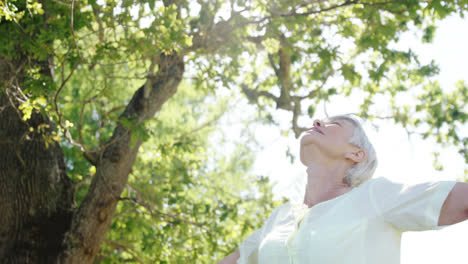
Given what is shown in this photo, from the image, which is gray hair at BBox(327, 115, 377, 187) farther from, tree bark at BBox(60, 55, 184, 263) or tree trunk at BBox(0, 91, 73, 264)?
tree trunk at BBox(0, 91, 73, 264)

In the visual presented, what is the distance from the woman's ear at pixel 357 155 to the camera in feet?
6.36

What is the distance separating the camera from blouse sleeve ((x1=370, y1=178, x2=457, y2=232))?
1362 millimetres

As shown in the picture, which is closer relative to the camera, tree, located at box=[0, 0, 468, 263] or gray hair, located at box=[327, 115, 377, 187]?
gray hair, located at box=[327, 115, 377, 187]

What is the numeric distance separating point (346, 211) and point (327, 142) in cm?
39

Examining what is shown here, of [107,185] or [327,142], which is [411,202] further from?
[107,185]

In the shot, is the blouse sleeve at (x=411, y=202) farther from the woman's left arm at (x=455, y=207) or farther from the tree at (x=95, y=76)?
the tree at (x=95, y=76)

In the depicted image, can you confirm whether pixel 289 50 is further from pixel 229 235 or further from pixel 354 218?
pixel 354 218

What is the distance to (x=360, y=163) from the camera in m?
1.96

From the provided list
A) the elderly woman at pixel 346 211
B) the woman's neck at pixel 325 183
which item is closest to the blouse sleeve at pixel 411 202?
the elderly woman at pixel 346 211

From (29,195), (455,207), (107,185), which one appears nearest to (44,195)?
(29,195)

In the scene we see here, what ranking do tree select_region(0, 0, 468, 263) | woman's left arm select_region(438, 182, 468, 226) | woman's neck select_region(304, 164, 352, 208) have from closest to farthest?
woman's left arm select_region(438, 182, 468, 226)
woman's neck select_region(304, 164, 352, 208)
tree select_region(0, 0, 468, 263)

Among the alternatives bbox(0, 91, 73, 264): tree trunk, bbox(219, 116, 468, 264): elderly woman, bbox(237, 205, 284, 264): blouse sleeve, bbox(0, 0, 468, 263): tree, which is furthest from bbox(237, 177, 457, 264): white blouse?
bbox(0, 91, 73, 264): tree trunk

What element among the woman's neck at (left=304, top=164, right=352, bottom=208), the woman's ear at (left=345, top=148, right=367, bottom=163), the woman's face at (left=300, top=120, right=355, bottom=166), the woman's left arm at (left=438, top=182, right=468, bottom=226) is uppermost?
the woman's face at (left=300, top=120, right=355, bottom=166)

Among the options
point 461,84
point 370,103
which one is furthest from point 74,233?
point 461,84
